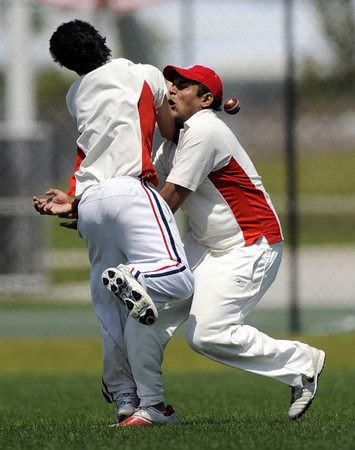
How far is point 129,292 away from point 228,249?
0.89 meters

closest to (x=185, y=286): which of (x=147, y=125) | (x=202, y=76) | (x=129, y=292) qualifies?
(x=129, y=292)

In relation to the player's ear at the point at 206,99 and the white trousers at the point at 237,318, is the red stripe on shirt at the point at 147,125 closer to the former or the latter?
the player's ear at the point at 206,99

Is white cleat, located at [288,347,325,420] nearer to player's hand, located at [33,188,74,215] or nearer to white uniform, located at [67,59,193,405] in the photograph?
white uniform, located at [67,59,193,405]

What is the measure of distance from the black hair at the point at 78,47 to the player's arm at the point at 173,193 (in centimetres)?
74

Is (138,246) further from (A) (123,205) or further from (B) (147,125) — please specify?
(B) (147,125)

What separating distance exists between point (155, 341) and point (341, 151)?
24.8 metres

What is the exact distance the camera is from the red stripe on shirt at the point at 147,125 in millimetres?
5578

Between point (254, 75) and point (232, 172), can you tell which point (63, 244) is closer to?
point (254, 75)

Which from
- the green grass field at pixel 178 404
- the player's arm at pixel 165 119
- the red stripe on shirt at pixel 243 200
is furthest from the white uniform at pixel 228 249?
the green grass field at pixel 178 404

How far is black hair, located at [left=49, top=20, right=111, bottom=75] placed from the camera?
18.4 feet

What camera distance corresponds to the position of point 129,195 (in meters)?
5.45

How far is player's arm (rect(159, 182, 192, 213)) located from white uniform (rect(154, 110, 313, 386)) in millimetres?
50

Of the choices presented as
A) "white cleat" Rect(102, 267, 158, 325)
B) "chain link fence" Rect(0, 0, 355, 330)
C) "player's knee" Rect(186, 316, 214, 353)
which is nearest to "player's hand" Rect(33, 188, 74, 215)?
"white cleat" Rect(102, 267, 158, 325)

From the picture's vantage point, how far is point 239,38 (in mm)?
11789
